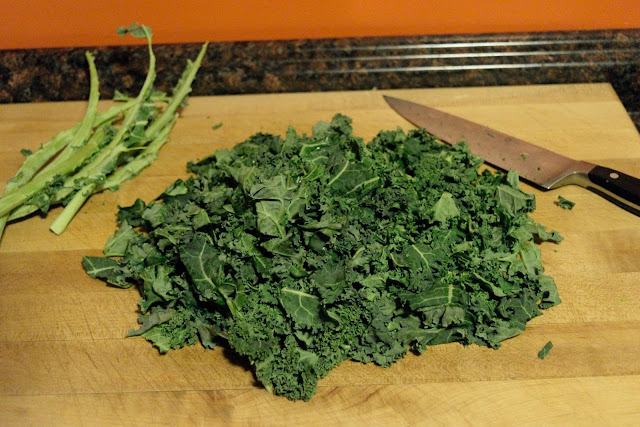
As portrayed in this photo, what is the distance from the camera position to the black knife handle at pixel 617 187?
2.71 metres

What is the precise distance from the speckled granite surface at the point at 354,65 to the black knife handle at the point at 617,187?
0.94 m

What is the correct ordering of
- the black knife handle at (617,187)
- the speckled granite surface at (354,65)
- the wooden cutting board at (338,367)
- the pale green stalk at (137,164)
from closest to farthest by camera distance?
the wooden cutting board at (338,367) → the black knife handle at (617,187) → the pale green stalk at (137,164) → the speckled granite surface at (354,65)

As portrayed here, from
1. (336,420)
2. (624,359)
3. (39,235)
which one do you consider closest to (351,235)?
(336,420)

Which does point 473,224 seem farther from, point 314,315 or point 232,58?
point 232,58

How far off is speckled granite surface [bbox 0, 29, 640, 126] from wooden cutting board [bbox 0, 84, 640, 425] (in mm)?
627

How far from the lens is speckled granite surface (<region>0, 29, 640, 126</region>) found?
3.49m

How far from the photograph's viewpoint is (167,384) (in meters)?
2.38

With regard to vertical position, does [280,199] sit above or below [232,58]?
below

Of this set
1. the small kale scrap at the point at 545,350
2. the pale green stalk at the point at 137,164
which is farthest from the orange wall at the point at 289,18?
the small kale scrap at the point at 545,350

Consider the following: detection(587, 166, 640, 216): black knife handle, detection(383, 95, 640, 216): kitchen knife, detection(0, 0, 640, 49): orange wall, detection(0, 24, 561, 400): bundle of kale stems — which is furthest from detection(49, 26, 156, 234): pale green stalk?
detection(587, 166, 640, 216): black knife handle

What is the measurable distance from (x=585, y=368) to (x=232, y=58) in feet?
8.25

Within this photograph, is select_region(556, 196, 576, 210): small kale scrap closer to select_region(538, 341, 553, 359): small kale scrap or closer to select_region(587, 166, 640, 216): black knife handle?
select_region(587, 166, 640, 216): black knife handle

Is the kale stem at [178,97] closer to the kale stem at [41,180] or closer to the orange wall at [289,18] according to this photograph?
the kale stem at [41,180]

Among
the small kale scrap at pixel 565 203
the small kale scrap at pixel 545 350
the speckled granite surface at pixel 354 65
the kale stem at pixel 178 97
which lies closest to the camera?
the small kale scrap at pixel 545 350
